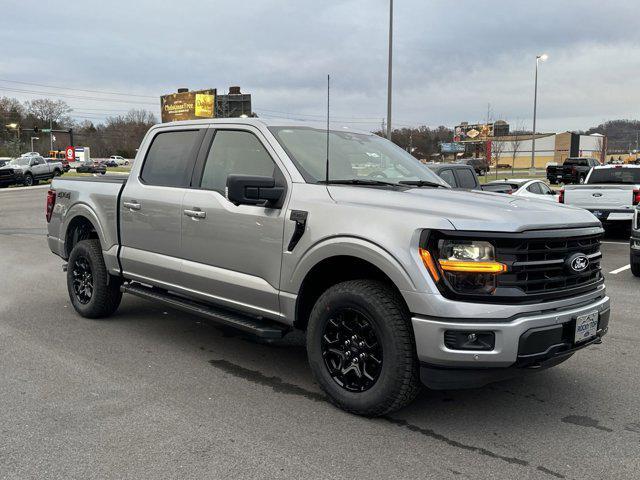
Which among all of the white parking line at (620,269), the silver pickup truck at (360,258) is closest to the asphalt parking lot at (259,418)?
the silver pickup truck at (360,258)

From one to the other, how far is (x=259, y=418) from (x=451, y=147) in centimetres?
10771

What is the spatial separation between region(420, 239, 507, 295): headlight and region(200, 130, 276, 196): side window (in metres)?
1.56

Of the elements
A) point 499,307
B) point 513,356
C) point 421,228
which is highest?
point 421,228

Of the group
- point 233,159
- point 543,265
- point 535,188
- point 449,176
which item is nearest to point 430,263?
point 543,265

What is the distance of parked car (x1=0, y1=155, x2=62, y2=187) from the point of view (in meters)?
36.2

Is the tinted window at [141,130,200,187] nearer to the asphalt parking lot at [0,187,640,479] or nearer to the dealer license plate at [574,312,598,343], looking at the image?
the asphalt parking lot at [0,187,640,479]

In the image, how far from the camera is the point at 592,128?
405 feet

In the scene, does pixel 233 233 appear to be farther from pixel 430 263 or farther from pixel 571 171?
pixel 571 171

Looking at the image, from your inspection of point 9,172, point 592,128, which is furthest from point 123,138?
point 592,128

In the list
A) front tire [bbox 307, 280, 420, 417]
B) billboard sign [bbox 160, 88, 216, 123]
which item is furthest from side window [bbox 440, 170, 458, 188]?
billboard sign [bbox 160, 88, 216, 123]

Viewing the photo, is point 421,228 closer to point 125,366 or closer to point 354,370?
point 354,370

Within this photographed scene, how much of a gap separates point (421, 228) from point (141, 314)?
13.6ft

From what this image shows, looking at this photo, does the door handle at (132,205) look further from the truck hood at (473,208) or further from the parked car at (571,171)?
the parked car at (571,171)

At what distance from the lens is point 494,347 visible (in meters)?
3.29
